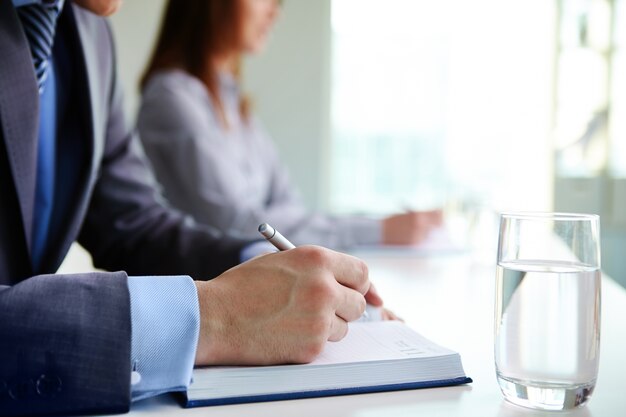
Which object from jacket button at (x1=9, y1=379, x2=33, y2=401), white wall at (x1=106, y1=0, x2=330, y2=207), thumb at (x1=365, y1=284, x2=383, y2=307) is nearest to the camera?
jacket button at (x1=9, y1=379, x2=33, y2=401)

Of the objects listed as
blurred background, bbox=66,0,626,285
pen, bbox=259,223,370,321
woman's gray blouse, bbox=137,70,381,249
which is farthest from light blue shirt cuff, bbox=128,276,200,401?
blurred background, bbox=66,0,626,285

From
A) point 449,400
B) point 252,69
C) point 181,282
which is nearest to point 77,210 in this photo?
point 181,282

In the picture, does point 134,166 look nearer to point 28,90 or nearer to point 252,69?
point 28,90

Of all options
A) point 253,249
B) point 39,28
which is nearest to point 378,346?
point 253,249

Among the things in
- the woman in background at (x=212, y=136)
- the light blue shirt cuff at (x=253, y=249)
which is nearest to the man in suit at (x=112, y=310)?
the light blue shirt cuff at (x=253, y=249)

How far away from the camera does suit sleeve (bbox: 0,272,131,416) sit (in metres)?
0.60

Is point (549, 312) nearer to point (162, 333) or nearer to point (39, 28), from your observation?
point (162, 333)

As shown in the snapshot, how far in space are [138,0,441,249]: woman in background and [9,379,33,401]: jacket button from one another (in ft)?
3.90

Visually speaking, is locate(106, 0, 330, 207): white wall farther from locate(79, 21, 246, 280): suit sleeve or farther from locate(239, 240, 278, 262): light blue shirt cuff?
locate(239, 240, 278, 262): light blue shirt cuff

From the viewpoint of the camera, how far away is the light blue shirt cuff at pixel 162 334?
0.62 m

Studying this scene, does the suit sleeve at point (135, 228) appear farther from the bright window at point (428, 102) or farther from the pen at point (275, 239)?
the bright window at point (428, 102)

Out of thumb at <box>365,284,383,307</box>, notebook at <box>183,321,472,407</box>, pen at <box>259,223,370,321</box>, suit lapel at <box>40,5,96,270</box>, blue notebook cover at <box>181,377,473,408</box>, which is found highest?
suit lapel at <box>40,5,96,270</box>

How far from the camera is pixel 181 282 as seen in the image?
0.69 m

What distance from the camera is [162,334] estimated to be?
0.64 meters
